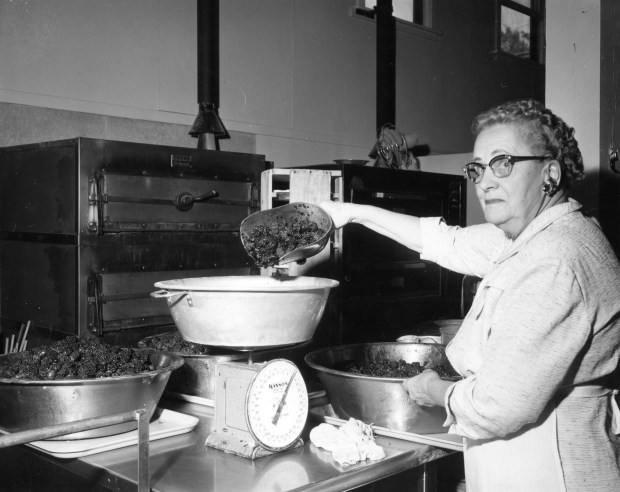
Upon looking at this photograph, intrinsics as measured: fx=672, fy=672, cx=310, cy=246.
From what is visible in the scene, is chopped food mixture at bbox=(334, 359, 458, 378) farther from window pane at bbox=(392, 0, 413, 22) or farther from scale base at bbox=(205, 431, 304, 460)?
window pane at bbox=(392, 0, 413, 22)

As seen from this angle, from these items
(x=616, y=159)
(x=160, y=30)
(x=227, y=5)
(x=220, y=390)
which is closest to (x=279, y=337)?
(x=220, y=390)

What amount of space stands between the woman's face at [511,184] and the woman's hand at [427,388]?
1.37 ft

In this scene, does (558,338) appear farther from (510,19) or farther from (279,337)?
(510,19)

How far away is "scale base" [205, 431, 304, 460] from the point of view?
1.72m

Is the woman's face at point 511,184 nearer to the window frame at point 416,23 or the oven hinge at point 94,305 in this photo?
the oven hinge at point 94,305

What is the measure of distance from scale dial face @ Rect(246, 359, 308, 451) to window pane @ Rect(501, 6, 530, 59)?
771 centimetres

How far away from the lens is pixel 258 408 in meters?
1.70

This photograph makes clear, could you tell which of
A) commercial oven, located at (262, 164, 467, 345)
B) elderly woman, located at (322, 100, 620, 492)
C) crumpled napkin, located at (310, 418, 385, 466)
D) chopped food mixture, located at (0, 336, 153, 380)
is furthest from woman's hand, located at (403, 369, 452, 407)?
commercial oven, located at (262, 164, 467, 345)

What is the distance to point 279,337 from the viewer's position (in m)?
1.79

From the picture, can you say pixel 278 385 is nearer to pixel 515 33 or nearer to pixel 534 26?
pixel 515 33

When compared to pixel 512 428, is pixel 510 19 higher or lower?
higher

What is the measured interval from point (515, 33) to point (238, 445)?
828 cm

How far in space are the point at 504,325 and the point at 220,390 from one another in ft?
2.53

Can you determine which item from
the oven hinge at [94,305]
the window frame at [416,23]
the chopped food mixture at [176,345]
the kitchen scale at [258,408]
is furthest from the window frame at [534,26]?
the kitchen scale at [258,408]
